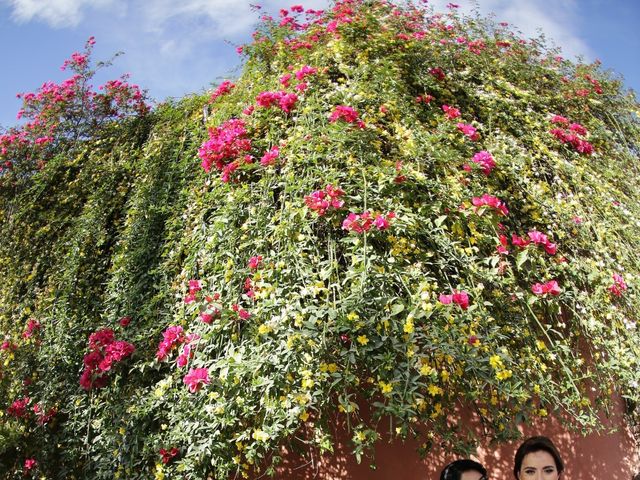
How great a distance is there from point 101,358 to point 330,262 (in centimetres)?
155

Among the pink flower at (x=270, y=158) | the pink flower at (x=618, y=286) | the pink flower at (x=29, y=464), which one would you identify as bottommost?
the pink flower at (x=29, y=464)

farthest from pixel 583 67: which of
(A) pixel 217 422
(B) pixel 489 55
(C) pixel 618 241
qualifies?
(A) pixel 217 422

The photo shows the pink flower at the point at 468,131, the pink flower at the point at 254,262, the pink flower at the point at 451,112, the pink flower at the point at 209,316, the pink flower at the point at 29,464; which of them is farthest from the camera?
the pink flower at the point at 451,112

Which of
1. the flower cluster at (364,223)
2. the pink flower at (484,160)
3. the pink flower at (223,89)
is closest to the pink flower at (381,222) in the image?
the flower cluster at (364,223)

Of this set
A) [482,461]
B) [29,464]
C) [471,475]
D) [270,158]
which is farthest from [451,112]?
[29,464]

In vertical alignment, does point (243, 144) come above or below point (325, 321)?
above

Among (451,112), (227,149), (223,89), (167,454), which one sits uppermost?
(223,89)

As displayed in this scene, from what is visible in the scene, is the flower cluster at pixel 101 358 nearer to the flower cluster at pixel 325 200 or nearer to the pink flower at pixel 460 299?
the flower cluster at pixel 325 200

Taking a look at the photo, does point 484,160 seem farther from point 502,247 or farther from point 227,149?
point 227,149

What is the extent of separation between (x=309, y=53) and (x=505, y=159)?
5.12 feet

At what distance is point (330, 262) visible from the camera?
2.48 meters

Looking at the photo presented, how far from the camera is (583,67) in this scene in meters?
4.79

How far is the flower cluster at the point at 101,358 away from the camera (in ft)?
9.81

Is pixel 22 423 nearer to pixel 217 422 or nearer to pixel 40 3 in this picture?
pixel 217 422
